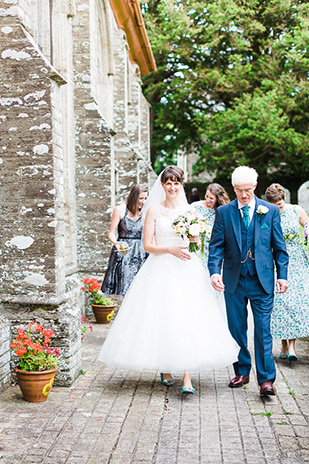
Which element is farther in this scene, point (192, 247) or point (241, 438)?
point (192, 247)

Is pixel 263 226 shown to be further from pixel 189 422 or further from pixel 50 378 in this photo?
pixel 50 378

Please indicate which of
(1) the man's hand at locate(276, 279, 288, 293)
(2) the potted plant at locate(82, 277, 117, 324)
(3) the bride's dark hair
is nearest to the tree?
(2) the potted plant at locate(82, 277, 117, 324)

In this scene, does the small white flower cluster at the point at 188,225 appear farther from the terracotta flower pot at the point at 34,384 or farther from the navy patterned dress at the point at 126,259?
the navy patterned dress at the point at 126,259

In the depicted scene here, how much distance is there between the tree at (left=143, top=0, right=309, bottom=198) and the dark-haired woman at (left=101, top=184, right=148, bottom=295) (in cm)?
1406

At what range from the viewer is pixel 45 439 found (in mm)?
4441

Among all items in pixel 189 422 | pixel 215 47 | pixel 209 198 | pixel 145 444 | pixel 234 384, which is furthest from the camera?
pixel 215 47

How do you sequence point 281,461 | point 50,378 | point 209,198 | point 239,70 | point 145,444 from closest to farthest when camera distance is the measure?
point 281,461 < point 145,444 < point 50,378 < point 209,198 < point 239,70

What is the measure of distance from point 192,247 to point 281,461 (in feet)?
8.46

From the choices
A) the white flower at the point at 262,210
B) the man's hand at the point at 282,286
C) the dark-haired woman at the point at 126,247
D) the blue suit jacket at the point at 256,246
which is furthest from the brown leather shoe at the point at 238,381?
the dark-haired woman at the point at 126,247

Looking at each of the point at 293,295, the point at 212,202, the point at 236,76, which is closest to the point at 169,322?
the point at 293,295

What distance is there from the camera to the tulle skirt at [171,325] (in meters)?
5.51

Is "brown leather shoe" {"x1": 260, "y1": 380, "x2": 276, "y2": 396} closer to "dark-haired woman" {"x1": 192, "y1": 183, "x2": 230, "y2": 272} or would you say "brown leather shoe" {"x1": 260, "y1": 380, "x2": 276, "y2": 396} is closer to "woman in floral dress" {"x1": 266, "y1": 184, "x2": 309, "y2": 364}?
"woman in floral dress" {"x1": 266, "y1": 184, "x2": 309, "y2": 364}

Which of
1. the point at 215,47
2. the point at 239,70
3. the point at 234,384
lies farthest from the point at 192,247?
the point at 215,47

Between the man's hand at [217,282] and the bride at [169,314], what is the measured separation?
215 millimetres
